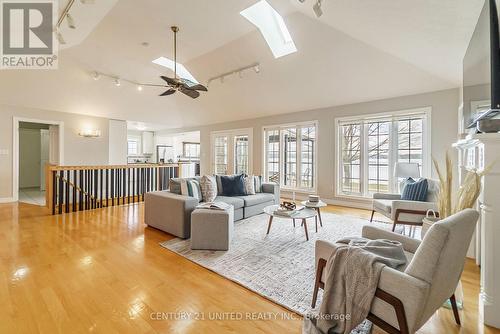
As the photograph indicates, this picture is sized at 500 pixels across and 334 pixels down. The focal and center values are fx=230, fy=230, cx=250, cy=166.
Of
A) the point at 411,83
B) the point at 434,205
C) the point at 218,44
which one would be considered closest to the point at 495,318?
the point at 434,205

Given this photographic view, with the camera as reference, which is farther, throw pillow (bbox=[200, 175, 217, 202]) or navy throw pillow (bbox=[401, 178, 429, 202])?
throw pillow (bbox=[200, 175, 217, 202])

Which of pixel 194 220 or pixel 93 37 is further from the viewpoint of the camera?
pixel 93 37

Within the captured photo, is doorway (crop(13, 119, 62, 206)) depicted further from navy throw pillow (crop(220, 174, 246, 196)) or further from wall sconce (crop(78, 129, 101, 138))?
navy throw pillow (crop(220, 174, 246, 196))

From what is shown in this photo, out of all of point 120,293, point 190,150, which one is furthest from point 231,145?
point 120,293

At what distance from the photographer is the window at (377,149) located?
4.57 m

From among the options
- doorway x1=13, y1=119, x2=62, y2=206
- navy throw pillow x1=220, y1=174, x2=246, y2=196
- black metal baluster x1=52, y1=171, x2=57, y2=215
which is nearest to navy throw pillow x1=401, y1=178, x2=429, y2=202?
navy throw pillow x1=220, y1=174, x2=246, y2=196

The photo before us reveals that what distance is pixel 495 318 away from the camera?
1619mm

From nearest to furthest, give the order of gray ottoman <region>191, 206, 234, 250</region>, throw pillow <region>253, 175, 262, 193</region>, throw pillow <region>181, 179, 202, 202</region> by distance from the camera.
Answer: gray ottoman <region>191, 206, 234, 250</region> → throw pillow <region>181, 179, 202, 202</region> → throw pillow <region>253, 175, 262, 193</region>

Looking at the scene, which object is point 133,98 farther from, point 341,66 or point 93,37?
point 341,66

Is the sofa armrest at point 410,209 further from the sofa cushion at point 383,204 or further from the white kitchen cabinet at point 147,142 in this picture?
the white kitchen cabinet at point 147,142

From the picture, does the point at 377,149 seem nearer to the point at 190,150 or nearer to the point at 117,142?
the point at 117,142

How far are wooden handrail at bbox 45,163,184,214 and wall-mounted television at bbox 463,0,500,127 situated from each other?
6.11 metres

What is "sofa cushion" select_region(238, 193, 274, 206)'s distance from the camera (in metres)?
4.22

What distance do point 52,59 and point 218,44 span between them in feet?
12.0
